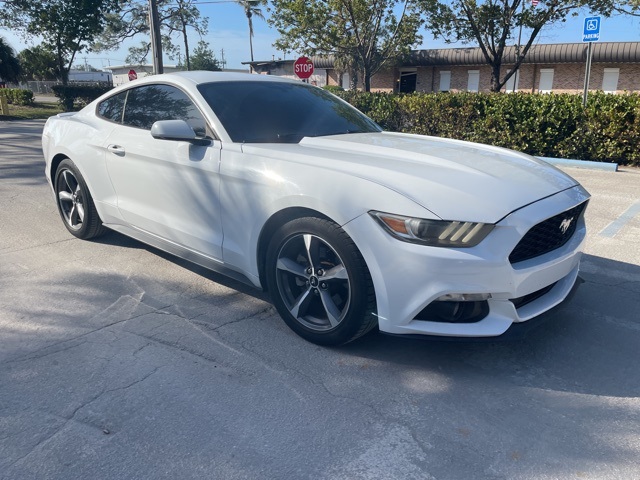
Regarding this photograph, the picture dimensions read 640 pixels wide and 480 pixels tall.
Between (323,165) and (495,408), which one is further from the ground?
(323,165)

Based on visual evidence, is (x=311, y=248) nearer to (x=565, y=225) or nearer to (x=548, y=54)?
(x=565, y=225)

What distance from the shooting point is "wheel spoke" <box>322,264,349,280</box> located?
9.75ft

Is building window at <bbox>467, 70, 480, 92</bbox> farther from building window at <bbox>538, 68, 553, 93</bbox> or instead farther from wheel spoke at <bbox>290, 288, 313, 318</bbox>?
wheel spoke at <bbox>290, 288, 313, 318</bbox>

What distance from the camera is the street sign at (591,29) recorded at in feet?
32.2

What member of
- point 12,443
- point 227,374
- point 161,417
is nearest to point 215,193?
point 227,374

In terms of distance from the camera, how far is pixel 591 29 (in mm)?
9883

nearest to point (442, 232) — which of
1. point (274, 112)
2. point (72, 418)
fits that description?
point (274, 112)

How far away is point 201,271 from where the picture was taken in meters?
4.53

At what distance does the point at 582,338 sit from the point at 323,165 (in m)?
1.96

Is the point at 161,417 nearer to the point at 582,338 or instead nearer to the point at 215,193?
the point at 215,193

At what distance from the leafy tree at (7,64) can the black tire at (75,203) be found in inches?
1139

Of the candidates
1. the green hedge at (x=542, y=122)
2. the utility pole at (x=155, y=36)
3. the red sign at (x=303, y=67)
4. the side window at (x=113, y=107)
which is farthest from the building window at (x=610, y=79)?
the side window at (x=113, y=107)

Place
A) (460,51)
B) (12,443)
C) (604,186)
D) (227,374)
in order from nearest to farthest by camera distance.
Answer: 1. (12,443)
2. (227,374)
3. (604,186)
4. (460,51)

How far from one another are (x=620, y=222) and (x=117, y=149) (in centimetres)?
534
